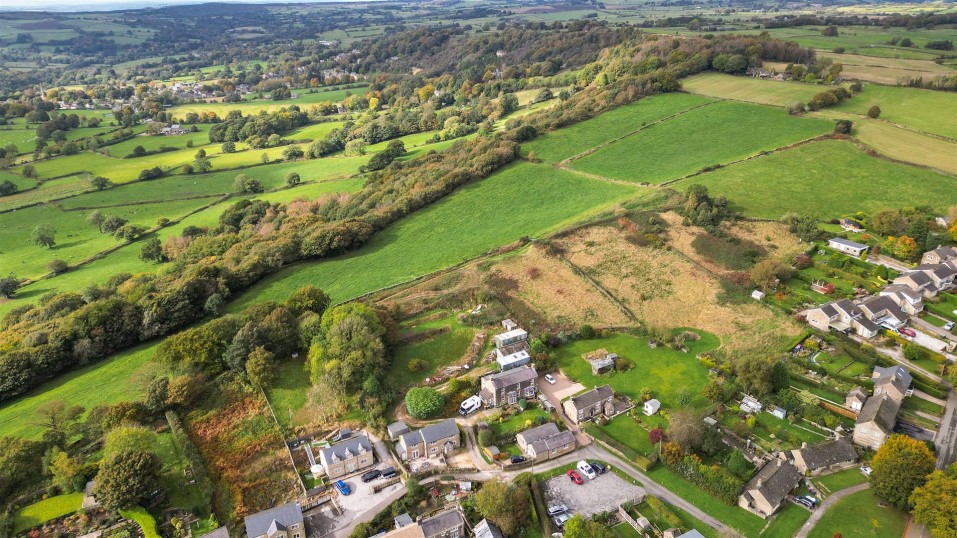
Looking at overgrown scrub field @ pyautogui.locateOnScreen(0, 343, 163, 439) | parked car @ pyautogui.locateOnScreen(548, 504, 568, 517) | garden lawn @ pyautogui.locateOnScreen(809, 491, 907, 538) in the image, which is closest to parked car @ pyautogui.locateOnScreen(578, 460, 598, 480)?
parked car @ pyautogui.locateOnScreen(548, 504, 568, 517)

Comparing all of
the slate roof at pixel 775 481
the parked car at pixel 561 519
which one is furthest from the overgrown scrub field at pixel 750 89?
the parked car at pixel 561 519

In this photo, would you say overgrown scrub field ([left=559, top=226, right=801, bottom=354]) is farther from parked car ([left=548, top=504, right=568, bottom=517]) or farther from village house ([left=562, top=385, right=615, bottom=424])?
parked car ([left=548, top=504, right=568, bottom=517])

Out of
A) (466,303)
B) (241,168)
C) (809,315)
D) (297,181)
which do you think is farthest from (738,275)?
(241,168)

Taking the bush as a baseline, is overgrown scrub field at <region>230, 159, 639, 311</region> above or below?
above

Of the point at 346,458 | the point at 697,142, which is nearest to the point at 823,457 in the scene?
the point at 346,458

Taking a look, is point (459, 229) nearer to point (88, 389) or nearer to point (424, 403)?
point (424, 403)
